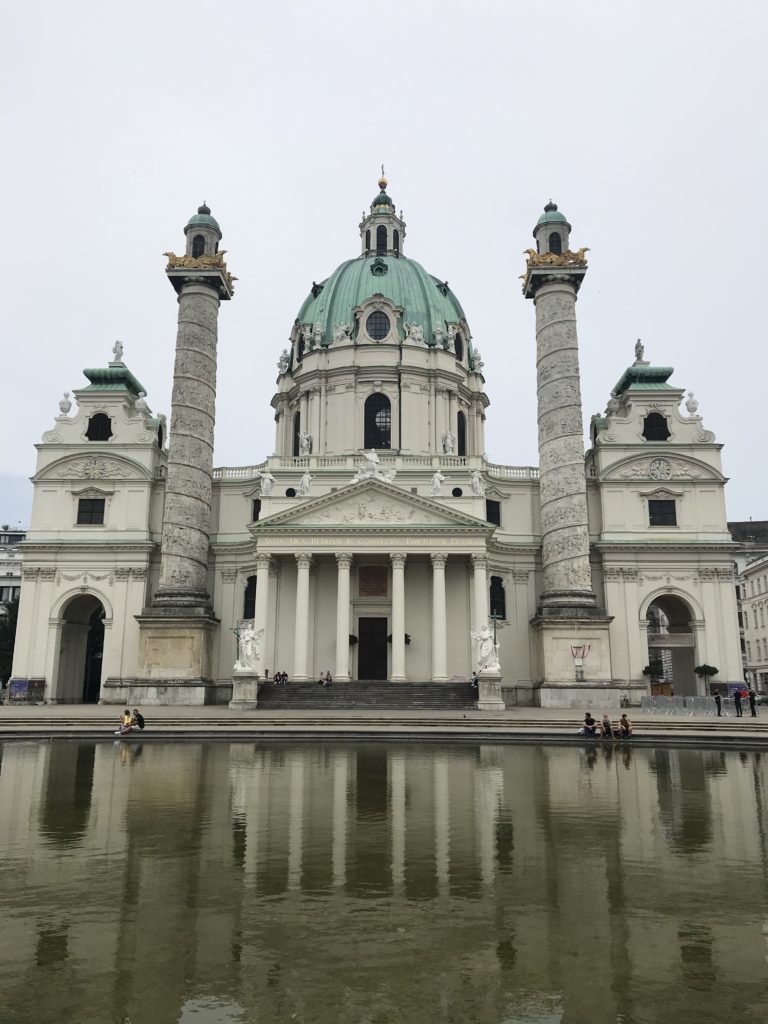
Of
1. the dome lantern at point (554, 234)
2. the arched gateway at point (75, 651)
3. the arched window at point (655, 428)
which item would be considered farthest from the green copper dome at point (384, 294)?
the arched gateway at point (75, 651)

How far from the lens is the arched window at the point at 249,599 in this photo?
4678 centimetres

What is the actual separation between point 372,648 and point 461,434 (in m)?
18.0

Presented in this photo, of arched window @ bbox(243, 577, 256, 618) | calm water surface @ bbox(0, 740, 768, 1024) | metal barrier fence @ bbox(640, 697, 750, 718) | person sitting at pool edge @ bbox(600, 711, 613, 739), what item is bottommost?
calm water surface @ bbox(0, 740, 768, 1024)

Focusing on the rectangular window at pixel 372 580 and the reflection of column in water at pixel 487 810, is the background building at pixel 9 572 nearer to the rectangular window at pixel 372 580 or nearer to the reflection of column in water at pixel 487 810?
the rectangular window at pixel 372 580

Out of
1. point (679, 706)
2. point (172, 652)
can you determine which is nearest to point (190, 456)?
point (172, 652)

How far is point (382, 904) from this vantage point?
284 inches

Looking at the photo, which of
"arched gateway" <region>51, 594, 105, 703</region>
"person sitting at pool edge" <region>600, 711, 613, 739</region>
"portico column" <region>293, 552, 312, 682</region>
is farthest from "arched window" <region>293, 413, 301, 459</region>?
"person sitting at pool edge" <region>600, 711, 613, 739</region>

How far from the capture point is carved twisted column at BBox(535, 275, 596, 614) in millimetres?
42375

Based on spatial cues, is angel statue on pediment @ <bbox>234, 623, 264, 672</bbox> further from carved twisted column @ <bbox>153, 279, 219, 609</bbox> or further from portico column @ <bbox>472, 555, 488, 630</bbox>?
portico column @ <bbox>472, 555, 488, 630</bbox>

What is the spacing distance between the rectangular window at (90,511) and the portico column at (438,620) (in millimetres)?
20492

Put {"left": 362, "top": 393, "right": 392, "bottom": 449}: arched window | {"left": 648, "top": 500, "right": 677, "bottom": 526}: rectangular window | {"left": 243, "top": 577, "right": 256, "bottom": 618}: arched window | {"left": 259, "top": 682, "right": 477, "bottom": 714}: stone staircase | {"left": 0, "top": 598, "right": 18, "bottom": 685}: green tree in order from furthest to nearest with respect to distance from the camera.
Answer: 1. {"left": 0, "top": 598, "right": 18, "bottom": 685}: green tree
2. {"left": 362, "top": 393, "right": 392, "bottom": 449}: arched window
3. {"left": 648, "top": 500, "right": 677, "bottom": 526}: rectangular window
4. {"left": 243, "top": 577, "right": 256, "bottom": 618}: arched window
5. {"left": 259, "top": 682, "right": 477, "bottom": 714}: stone staircase

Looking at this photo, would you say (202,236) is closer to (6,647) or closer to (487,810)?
(6,647)

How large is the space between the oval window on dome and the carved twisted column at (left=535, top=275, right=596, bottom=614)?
12.4 m

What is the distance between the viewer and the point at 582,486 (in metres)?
43.1
